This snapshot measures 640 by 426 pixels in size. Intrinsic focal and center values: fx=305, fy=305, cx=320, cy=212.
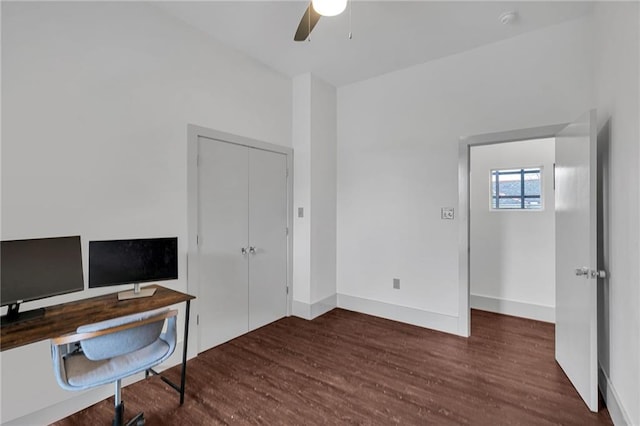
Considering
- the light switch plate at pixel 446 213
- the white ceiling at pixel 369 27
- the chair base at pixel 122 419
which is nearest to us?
the chair base at pixel 122 419

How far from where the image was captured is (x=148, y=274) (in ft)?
7.32

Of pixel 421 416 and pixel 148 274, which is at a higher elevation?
pixel 148 274

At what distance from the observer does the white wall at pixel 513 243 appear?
370 centimetres

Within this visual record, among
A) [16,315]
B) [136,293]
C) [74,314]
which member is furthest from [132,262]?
[16,315]

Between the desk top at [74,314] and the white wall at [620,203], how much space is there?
106 inches

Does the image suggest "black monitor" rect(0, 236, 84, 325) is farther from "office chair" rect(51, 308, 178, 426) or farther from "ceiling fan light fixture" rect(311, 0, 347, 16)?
"ceiling fan light fixture" rect(311, 0, 347, 16)

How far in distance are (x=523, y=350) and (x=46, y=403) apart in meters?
3.81

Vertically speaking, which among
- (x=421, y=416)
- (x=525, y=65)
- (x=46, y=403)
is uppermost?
(x=525, y=65)

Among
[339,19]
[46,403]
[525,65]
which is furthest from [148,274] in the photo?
[525,65]

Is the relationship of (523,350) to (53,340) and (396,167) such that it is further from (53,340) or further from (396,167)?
(53,340)

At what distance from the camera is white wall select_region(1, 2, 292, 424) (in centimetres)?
187

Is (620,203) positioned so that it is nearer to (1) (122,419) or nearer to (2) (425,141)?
(2) (425,141)

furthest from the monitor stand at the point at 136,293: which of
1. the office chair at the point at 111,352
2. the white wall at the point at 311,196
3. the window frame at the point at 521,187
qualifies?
the window frame at the point at 521,187

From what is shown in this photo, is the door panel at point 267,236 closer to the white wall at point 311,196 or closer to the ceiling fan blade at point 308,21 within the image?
the white wall at point 311,196
